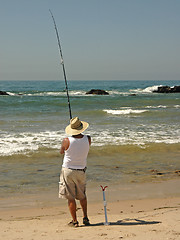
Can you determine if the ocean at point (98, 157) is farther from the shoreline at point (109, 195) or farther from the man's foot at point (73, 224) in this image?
the man's foot at point (73, 224)

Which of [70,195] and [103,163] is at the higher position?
[70,195]

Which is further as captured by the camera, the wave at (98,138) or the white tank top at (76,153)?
the wave at (98,138)

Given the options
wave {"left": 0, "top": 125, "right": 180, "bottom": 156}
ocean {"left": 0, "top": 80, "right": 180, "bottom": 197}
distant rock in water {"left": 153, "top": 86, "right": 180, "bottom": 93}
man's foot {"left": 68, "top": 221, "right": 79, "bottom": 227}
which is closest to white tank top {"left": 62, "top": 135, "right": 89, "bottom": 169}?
man's foot {"left": 68, "top": 221, "right": 79, "bottom": 227}

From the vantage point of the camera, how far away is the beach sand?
384cm

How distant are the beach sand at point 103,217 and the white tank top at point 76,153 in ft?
2.54

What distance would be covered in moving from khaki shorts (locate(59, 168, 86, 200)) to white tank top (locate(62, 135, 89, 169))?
75 mm

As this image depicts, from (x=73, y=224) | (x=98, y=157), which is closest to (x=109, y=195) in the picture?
(x=73, y=224)

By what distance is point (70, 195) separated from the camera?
431cm

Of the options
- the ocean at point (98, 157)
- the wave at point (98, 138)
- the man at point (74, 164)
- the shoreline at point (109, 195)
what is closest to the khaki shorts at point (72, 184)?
the man at point (74, 164)

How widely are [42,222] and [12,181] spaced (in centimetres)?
246

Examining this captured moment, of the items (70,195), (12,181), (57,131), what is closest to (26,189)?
(12,181)

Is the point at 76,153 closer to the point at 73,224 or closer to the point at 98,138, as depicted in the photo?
the point at 73,224

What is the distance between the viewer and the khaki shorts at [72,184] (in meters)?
4.28

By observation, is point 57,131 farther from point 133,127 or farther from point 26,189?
point 26,189
